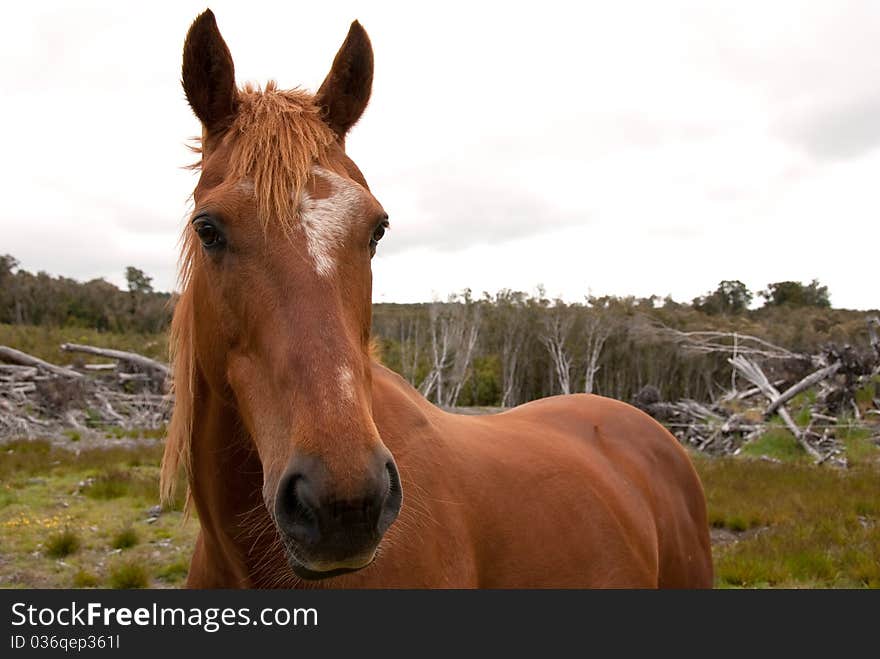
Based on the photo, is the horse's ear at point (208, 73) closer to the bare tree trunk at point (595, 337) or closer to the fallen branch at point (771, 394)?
the fallen branch at point (771, 394)

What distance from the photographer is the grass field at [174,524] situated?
19.1 ft

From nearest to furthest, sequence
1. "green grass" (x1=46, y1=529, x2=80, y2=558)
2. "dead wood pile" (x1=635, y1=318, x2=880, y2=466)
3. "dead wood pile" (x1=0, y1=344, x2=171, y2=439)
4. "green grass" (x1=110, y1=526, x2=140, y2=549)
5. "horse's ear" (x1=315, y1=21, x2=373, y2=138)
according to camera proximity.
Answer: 1. "horse's ear" (x1=315, y1=21, x2=373, y2=138)
2. "green grass" (x1=46, y1=529, x2=80, y2=558)
3. "green grass" (x1=110, y1=526, x2=140, y2=549)
4. "dead wood pile" (x1=635, y1=318, x2=880, y2=466)
5. "dead wood pile" (x1=0, y1=344, x2=171, y2=439)

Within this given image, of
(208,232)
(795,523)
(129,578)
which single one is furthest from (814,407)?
(208,232)

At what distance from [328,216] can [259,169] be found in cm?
30

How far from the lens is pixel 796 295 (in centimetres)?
5731

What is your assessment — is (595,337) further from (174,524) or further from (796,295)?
(174,524)

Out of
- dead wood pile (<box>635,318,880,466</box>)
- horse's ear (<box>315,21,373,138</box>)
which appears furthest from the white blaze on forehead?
dead wood pile (<box>635,318,880,466</box>)

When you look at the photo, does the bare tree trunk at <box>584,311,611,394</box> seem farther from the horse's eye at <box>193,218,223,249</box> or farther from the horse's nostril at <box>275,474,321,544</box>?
the horse's nostril at <box>275,474,321,544</box>

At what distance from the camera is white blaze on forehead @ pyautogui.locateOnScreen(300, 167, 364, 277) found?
199 cm

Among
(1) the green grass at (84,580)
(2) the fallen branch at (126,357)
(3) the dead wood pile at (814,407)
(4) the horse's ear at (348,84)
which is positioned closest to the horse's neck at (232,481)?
(4) the horse's ear at (348,84)

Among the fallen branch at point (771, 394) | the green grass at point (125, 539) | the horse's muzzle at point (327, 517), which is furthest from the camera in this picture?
the fallen branch at point (771, 394)

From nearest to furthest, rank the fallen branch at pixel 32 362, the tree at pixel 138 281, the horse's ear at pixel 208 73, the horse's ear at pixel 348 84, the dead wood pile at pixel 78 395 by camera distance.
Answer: the horse's ear at pixel 208 73, the horse's ear at pixel 348 84, the dead wood pile at pixel 78 395, the fallen branch at pixel 32 362, the tree at pixel 138 281

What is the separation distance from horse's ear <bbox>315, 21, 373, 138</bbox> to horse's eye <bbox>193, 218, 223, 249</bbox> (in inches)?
29.7

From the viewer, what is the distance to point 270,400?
6.22ft
